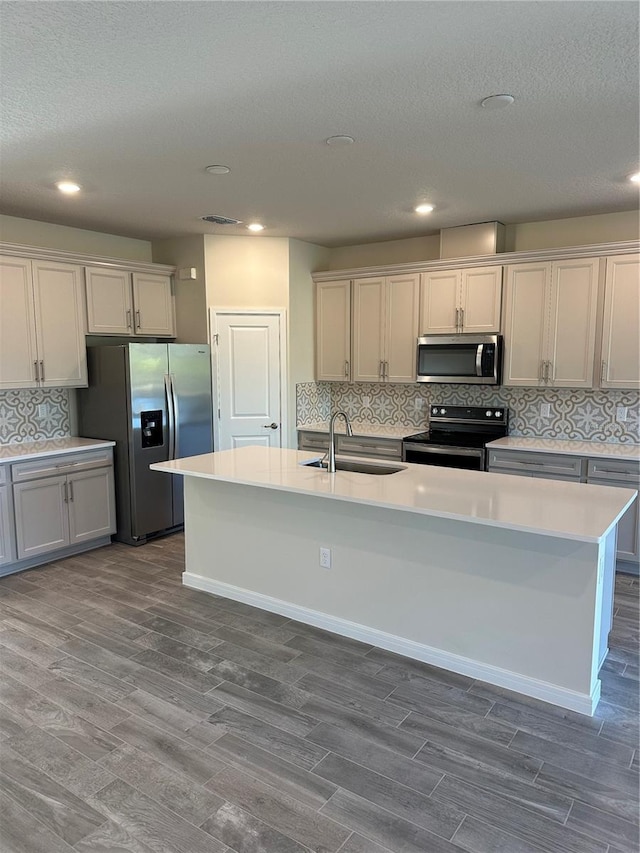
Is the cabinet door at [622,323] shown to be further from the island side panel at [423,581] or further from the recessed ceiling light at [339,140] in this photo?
the recessed ceiling light at [339,140]

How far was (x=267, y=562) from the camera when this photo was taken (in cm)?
361

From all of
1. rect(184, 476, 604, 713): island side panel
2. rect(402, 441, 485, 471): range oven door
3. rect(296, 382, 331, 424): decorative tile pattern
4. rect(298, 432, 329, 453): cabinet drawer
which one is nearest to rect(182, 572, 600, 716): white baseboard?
rect(184, 476, 604, 713): island side panel

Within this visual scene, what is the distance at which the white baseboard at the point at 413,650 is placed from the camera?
8.55ft

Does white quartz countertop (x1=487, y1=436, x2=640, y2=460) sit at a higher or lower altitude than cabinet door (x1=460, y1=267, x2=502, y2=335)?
lower

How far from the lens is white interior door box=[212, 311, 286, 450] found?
540cm

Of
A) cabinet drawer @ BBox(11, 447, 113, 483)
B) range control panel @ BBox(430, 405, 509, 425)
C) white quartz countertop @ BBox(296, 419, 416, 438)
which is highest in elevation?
range control panel @ BBox(430, 405, 509, 425)

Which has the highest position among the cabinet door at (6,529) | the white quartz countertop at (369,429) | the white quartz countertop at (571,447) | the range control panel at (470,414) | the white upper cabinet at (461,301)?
the white upper cabinet at (461,301)

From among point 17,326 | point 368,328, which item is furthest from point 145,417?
point 368,328

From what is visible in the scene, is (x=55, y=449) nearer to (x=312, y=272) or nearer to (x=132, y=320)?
(x=132, y=320)

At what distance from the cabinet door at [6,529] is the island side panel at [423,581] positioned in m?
1.40

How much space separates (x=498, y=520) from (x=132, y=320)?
396 cm

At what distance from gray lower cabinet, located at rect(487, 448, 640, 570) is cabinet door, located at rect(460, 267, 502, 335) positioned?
1111 mm

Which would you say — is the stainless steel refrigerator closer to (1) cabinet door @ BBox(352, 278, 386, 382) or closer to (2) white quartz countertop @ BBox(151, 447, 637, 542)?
(2) white quartz countertop @ BBox(151, 447, 637, 542)

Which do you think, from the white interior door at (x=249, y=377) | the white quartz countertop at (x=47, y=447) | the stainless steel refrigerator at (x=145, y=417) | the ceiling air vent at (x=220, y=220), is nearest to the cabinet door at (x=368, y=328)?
the white interior door at (x=249, y=377)
